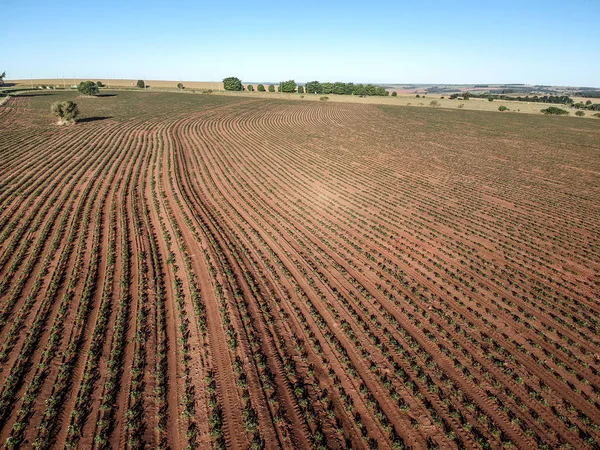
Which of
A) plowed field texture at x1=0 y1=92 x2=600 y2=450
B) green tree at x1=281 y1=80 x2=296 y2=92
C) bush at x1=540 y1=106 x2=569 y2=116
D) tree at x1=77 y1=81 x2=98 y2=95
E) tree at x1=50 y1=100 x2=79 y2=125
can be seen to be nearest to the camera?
plowed field texture at x1=0 y1=92 x2=600 y2=450

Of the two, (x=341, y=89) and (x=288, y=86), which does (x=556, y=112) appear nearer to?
(x=341, y=89)

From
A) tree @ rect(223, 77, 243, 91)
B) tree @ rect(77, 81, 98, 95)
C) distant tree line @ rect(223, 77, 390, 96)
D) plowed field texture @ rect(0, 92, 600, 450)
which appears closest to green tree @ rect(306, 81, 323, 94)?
distant tree line @ rect(223, 77, 390, 96)

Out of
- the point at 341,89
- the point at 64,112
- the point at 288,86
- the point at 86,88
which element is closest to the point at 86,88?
the point at 86,88

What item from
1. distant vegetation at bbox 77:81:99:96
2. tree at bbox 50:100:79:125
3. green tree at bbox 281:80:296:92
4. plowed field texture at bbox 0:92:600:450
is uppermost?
green tree at bbox 281:80:296:92

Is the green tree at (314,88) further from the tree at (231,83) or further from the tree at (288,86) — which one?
the tree at (231,83)

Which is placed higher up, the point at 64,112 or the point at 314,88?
the point at 314,88

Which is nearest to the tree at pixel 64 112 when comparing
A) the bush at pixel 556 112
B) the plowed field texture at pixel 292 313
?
the plowed field texture at pixel 292 313

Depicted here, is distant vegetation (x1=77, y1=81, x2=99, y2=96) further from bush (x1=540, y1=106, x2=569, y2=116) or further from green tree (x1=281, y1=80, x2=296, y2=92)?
bush (x1=540, y1=106, x2=569, y2=116)
